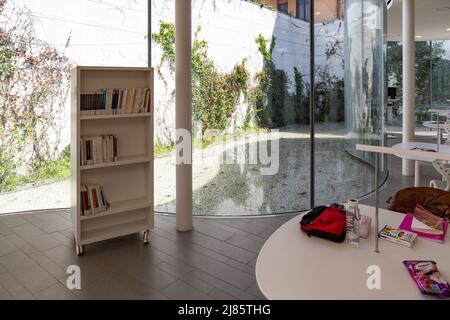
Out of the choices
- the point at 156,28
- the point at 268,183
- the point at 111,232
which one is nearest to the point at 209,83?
the point at 156,28

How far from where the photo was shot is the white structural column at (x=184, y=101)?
12.2 feet

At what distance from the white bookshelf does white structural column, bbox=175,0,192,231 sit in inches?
14.3

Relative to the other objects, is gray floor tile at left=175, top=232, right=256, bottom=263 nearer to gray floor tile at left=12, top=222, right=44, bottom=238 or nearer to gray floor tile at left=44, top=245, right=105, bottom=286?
gray floor tile at left=44, top=245, right=105, bottom=286

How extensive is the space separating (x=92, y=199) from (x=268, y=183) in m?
2.21

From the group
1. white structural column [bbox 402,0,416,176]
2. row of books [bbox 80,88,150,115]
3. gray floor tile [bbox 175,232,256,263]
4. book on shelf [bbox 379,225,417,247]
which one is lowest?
gray floor tile [bbox 175,232,256,263]

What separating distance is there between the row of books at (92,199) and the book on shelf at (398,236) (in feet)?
8.38

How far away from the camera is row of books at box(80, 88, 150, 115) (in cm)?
318

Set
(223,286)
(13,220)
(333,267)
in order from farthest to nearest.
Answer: (13,220)
(223,286)
(333,267)

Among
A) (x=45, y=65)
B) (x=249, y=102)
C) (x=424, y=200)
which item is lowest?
(x=424, y=200)

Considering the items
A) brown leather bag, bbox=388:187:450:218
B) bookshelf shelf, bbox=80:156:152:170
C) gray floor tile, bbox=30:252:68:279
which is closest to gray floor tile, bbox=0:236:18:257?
gray floor tile, bbox=30:252:68:279

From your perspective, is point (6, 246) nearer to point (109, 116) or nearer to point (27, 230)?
point (27, 230)

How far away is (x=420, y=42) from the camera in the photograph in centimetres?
1205

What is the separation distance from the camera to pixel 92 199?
329cm
